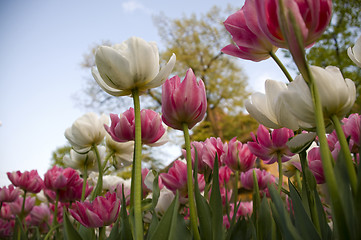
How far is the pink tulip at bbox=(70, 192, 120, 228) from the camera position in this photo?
2.43ft

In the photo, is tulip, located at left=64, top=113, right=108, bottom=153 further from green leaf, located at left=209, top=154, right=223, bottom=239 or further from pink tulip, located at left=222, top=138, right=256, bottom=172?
green leaf, located at left=209, top=154, right=223, bottom=239

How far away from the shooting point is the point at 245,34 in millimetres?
514

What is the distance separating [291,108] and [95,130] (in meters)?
0.78

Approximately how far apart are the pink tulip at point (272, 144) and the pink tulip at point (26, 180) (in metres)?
1.34

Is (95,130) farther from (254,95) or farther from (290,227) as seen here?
(290,227)

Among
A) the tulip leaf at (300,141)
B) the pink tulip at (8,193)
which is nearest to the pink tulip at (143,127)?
the tulip leaf at (300,141)

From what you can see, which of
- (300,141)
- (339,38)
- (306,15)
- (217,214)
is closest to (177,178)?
(217,214)

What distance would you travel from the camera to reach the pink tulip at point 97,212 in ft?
2.43

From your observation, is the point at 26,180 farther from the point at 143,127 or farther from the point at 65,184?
the point at 143,127

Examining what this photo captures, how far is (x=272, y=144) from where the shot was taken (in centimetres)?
84

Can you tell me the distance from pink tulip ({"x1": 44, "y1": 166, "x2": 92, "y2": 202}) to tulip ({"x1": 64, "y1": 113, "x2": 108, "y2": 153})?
38cm

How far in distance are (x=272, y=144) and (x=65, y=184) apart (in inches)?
39.5

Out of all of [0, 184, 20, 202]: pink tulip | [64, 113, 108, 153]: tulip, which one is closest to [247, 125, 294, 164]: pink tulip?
[64, 113, 108, 153]: tulip

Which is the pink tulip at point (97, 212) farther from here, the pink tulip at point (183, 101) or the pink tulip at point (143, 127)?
the pink tulip at point (183, 101)
